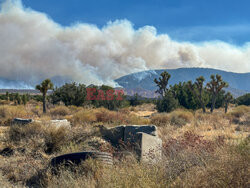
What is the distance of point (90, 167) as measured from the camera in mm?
6039

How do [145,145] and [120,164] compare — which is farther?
[145,145]

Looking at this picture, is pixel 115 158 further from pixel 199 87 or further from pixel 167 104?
pixel 199 87

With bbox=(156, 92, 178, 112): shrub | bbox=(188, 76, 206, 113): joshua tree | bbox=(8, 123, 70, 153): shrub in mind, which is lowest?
bbox=(8, 123, 70, 153): shrub

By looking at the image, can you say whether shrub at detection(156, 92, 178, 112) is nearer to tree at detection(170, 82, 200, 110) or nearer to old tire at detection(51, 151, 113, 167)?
tree at detection(170, 82, 200, 110)

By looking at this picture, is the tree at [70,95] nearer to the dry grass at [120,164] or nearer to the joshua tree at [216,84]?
the joshua tree at [216,84]

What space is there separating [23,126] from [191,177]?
897 centimetres

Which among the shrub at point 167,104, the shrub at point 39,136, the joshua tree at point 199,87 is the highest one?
the joshua tree at point 199,87

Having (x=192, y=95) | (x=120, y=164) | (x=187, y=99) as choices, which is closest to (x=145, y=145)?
(x=120, y=164)

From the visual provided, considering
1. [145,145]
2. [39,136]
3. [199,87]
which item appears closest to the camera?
[145,145]

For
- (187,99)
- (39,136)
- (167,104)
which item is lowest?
(39,136)

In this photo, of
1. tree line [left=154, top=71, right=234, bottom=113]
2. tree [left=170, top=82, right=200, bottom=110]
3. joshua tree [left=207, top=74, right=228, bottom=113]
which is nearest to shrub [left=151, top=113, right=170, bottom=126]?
→ tree line [left=154, top=71, right=234, bottom=113]

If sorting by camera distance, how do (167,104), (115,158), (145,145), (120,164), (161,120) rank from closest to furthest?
(120,164) → (115,158) → (145,145) → (161,120) → (167,104)

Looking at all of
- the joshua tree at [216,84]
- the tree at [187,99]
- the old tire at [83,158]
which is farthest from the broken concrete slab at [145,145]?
the tree at [187,99]

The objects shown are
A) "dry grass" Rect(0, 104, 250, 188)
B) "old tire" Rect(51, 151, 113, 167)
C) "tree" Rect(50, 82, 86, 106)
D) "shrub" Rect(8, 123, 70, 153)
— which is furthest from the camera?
"tree" Rect(50, 82, 86, 106)
